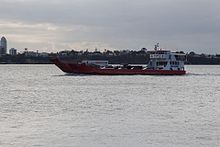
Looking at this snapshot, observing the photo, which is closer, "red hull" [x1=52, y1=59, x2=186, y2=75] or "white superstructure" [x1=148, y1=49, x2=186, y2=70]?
"white superstructure" [x1=148, y1=49, x2=186, y2=70]

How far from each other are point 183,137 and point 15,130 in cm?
850

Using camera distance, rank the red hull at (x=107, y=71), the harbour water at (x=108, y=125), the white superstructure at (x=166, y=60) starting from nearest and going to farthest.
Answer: the harbour water at (x=108, y=125), the white superstructure at (x=166, y=60), the red hull at (x=107, y=71)

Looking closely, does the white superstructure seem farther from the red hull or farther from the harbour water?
the harbour water

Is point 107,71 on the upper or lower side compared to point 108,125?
upper

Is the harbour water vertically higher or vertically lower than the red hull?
lower

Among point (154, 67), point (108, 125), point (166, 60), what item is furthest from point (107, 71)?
point (108, 125)

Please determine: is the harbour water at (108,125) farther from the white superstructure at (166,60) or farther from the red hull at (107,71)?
the red hull at (107,71)

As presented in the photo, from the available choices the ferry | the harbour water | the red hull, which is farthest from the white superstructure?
the harbour water

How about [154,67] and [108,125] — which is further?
[154,67]

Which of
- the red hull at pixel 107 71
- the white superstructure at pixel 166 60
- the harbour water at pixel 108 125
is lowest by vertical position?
the harbour water at pixel 108 125

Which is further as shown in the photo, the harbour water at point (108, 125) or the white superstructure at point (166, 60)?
the white superstructure at point (166, 60)

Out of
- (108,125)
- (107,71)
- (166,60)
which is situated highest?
(166,60)

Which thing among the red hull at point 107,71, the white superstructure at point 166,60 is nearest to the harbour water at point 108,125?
the white superstructure at point 166,60

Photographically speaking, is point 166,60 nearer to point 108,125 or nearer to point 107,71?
point 107,71
